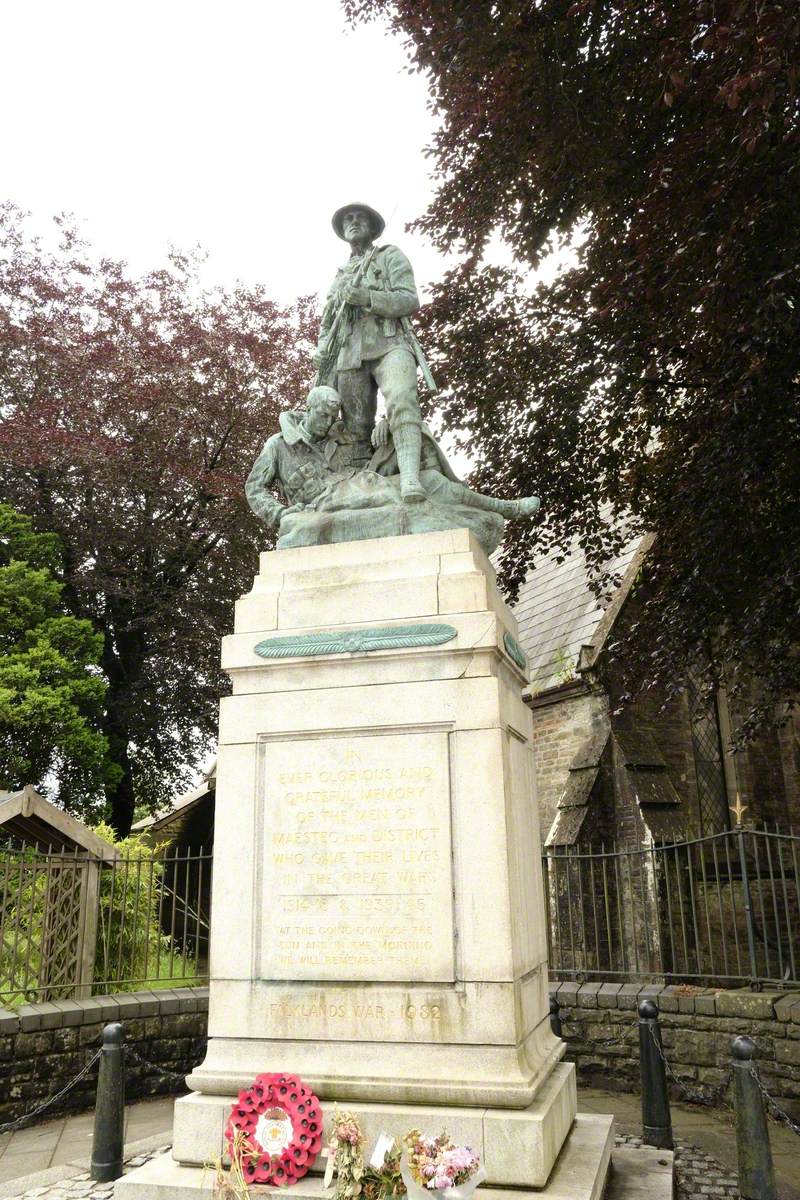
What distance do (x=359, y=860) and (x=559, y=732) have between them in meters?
13.0

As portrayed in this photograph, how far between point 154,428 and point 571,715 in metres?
9.90

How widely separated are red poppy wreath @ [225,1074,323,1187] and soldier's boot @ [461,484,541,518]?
3225 millimetres

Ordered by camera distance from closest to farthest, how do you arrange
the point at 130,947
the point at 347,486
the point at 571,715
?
the point at 347,486
the point at 130,947
the point at 571,715

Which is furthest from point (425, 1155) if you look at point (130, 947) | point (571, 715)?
point (571, 715)

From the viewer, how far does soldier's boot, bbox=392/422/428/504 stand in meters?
5.24

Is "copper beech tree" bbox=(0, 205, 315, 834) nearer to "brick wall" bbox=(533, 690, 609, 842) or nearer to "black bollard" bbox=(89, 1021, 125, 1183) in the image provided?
"brick wall" bbox=(533, 690, 609, 842)

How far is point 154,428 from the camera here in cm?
1828

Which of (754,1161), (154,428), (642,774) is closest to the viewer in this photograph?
(754,1161)

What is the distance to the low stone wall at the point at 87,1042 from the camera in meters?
7.59

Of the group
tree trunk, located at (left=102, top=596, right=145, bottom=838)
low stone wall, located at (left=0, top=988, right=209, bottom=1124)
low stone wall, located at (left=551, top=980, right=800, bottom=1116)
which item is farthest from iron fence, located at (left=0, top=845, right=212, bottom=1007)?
tree trunk, located at (left=102, top=596, right=145, bottom=838)

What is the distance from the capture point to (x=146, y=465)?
18.3 meters

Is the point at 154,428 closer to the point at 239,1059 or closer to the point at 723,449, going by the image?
the point at 723,449

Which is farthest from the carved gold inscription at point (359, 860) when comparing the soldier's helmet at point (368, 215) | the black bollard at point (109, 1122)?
the soldier's helmet at point (368, 215)

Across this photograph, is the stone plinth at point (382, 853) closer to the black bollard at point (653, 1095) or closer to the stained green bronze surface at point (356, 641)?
the stained green bronze surface at point (356, 641)
